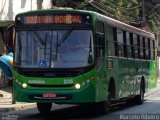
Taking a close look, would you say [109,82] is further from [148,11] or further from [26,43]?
[148,11]

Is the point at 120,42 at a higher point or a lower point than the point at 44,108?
higher

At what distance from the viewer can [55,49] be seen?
16.2 metres

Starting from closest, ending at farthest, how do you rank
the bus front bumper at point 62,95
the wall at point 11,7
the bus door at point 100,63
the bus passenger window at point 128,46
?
1. the bus front bumper at point 62,95
2. the bus door at point 100,63
3. the bus passenger window at point 128,46
4. the wall at point 11,7

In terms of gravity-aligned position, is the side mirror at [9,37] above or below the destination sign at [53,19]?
below

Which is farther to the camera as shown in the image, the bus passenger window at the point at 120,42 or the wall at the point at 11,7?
the wall at the point at 11,7

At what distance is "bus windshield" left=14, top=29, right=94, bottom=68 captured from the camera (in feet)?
52.6

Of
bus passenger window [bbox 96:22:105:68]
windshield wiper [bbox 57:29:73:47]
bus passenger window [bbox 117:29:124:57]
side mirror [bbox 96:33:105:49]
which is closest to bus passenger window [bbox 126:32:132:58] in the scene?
bus passenger window [bbox 117:29:124:57]

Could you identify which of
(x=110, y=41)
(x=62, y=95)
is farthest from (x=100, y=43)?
(x=62, y=95)

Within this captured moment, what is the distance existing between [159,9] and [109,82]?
41682mm

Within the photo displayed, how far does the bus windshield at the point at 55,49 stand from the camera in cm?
1605

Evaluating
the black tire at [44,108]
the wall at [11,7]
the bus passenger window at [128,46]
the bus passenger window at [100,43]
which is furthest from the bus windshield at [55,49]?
the wall at [11,7]

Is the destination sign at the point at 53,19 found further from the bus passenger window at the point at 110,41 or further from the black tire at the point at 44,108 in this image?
the black tire at the point at 44,108

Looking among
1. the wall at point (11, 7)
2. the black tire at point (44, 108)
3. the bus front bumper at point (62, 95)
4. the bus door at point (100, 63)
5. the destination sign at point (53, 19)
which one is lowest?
the black tire at point (44, 108)

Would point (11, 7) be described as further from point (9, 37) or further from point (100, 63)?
point (100, 63)
